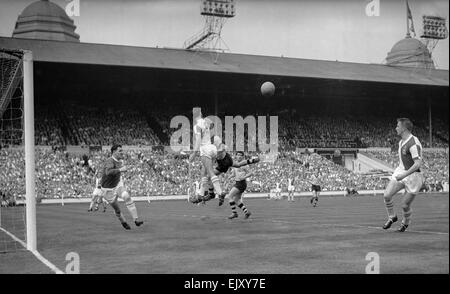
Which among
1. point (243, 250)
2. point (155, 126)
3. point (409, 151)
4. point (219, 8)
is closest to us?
point (243, 250)

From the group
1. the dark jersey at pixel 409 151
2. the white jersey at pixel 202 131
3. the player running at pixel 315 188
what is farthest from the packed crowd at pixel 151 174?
the dark jersey at pixel 409 151

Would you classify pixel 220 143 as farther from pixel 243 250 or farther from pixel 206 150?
pixel 243 250

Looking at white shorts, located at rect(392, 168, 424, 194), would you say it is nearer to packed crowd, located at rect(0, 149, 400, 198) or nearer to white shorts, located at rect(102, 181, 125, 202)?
white shorts, located at rect(102, 181, 125, 202)

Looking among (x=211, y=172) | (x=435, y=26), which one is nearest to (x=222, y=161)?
(x=211, y=172)

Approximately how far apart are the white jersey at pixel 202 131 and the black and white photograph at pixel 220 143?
74mm

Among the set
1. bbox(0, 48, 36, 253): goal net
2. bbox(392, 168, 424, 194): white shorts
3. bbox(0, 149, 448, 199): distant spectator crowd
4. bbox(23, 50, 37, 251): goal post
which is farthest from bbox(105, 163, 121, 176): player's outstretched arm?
bbox(0, 149, 448, 199): distant spectator crowd

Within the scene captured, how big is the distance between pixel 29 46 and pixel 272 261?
27901 mm

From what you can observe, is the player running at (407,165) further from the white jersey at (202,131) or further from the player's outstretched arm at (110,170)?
the player's outstretched arm at (110,170)

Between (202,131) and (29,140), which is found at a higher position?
(202,131)

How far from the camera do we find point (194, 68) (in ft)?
102

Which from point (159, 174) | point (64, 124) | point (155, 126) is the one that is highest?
point (64, 124)

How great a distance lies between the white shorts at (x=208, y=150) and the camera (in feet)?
38.8

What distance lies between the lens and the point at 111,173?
1117 cm

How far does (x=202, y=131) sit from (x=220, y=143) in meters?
0.64
